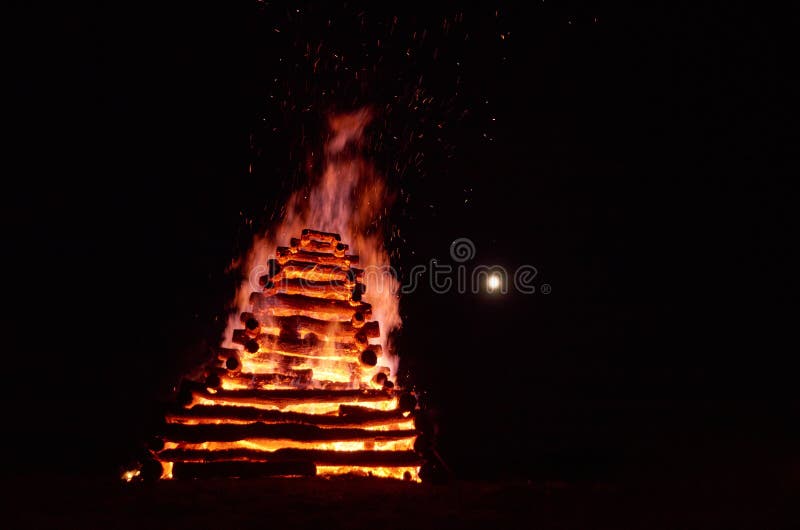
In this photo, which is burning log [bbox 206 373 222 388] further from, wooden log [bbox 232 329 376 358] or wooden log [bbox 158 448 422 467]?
wooden log [bbox 158 448 422 467]

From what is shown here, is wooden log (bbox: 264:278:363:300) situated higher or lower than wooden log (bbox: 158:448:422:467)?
higher

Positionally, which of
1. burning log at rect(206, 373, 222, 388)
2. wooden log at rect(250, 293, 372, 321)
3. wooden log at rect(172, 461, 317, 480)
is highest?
wooden log at rect(250, 293, 372, 321)

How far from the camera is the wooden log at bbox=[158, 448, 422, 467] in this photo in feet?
19.2

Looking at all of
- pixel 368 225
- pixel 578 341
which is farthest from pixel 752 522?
pixel 578 341

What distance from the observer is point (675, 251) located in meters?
21.8

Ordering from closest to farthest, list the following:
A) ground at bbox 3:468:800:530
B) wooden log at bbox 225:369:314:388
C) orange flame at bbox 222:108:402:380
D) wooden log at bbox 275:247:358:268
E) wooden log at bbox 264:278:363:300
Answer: ground at bbox 3:468:800:530 < wooden log at bbox 225:369:314:388 < wooden log at bbox 264:278:363:300 < wooden log at bbox 275:247:358:268 < orange flame at bbox 222:108:402:380

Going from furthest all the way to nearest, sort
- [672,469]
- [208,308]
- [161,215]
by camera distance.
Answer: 1. [161,215]
2. [208,308]
3. [672,469]

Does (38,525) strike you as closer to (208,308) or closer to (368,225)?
(368,225)

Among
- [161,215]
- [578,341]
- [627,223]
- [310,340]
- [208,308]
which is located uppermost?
[161,215]

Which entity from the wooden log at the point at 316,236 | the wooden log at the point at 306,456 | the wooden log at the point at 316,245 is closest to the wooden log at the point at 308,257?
the wooden log at the point at 316,245

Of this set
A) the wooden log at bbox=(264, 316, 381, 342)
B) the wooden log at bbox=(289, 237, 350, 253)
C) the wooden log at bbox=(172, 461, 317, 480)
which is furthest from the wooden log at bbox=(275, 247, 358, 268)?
the wooden log at bbox=(172, 461, 317, 480)

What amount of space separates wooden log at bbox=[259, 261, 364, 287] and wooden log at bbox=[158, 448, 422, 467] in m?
2.94

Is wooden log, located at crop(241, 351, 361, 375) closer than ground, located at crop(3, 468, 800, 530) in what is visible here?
No

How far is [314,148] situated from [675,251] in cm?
1671
